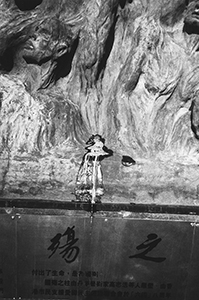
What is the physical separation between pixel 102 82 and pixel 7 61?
99cm

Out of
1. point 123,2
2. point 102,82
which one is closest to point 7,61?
point 102,82

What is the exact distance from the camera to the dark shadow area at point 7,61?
432cm

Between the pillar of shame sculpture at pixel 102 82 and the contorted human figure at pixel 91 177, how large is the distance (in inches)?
0.8

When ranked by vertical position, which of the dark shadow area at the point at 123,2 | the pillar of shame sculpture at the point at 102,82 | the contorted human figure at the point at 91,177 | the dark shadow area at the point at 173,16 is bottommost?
the contorted human figure at the point at 91,177

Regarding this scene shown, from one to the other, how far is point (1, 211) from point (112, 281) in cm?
105

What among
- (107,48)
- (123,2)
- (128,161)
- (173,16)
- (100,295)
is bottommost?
(100,295)

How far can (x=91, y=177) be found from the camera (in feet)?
12.0

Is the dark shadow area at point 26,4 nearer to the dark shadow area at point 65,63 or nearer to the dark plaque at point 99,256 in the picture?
the dark shadow area at point 65,63

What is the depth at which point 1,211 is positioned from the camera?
132 inches

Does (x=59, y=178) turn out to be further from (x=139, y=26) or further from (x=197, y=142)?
(x=139, y=26)

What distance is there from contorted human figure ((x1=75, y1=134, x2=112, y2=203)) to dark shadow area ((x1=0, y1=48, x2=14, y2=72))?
123 cm

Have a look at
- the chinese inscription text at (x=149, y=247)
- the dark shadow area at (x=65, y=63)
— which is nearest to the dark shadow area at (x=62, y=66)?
the dark shadow area at (x=65, y=63)

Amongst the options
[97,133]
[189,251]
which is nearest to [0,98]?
[97,133]

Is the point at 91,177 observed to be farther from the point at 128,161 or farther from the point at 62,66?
the point at 62,66
